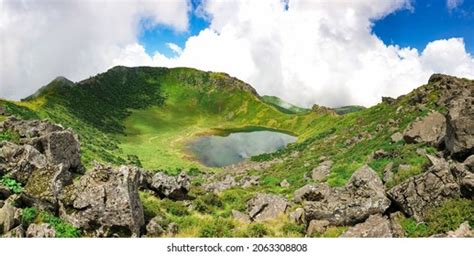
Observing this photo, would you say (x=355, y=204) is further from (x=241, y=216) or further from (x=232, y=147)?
(x=232, y=147)

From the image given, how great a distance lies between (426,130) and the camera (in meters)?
42.4

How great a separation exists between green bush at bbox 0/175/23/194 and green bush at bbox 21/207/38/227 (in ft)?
6.37

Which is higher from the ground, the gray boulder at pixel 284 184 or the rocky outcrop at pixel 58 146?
the gray boulder at pixel 284 184

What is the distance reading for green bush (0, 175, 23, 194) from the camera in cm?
1877

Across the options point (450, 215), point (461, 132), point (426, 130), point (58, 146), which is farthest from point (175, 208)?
point (426, 130)

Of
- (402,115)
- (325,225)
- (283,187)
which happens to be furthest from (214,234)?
(402,115)

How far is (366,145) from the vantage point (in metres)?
54.2

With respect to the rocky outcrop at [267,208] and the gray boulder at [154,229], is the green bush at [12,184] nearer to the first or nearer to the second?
the gray boulder at [154,229]

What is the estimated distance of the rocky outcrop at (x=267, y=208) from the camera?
80.7ft

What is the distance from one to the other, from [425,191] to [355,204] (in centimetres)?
296

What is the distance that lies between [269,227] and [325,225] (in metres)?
3.12

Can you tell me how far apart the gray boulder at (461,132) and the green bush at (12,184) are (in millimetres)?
24167

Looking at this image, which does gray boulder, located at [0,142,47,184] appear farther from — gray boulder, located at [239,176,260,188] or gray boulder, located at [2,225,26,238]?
gray boulder, located at [239,176,260,188]

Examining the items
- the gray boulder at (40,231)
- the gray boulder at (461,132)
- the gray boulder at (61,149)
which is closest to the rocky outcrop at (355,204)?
the gray boulder at (461,132)
